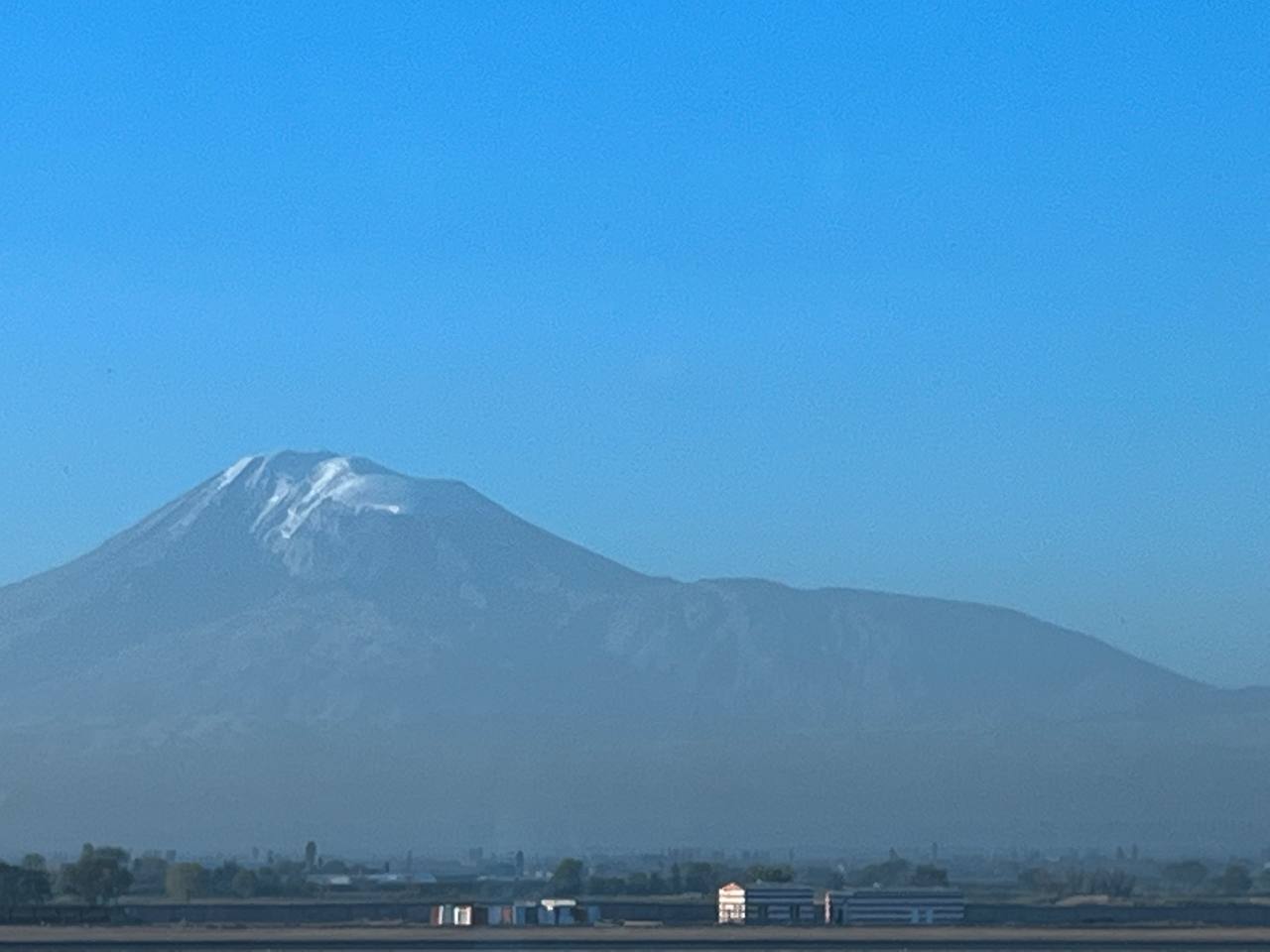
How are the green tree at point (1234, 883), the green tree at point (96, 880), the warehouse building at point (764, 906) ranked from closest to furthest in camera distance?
the warehouse building at point (764, 906) → the green tree at point (96, 880) → the green tree at point (1234, 883)

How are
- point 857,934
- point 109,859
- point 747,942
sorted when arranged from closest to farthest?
point 747,942 < point 857,934 < point 109,859

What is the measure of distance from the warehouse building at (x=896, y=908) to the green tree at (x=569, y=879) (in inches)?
1474

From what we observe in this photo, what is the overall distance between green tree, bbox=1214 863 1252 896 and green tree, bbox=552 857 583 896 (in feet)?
126

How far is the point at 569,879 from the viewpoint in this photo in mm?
162250

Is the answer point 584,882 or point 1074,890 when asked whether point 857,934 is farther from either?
point 584,882

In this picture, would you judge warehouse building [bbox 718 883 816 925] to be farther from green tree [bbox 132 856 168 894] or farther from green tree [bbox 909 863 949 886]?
green tree [bbox 132 856 168 894]

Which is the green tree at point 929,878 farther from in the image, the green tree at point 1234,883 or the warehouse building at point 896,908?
the warehouse building at point 896,908

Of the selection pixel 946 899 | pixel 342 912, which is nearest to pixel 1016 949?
pixel 946 899

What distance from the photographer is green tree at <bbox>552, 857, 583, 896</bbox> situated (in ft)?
508

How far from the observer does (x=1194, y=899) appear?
135125mm

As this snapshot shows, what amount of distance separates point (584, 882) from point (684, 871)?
55.3 feet

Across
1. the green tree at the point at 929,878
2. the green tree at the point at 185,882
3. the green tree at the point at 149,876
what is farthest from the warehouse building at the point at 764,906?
the green tree at the point at 149,876

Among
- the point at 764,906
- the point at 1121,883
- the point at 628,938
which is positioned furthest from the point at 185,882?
the point at 628,938

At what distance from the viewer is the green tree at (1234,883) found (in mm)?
152500
